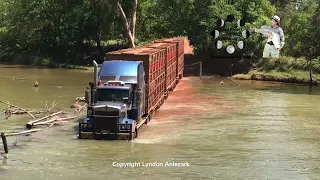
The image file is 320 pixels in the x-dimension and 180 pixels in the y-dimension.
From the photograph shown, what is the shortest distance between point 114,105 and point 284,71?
95.4 feet

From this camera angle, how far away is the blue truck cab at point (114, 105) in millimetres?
20266

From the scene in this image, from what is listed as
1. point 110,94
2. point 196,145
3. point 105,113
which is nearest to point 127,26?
point 110,94

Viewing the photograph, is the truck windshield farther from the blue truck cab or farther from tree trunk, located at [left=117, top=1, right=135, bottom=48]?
tree trunk, located at [left=117, top=1, right=135, bottom=48]

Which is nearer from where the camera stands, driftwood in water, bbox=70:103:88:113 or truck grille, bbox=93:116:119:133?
truck grille, bbox=93:116:119:133

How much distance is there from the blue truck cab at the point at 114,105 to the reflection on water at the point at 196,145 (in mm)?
502

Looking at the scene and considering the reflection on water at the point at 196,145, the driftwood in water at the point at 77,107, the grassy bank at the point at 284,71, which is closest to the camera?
the reflection on water at the point at 196,145

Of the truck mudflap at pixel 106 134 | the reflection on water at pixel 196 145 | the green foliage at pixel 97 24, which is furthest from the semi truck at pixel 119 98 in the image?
the green foliage at pixel 97 24

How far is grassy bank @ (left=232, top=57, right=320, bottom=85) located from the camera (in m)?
44.2

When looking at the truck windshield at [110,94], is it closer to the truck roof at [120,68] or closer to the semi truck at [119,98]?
the semi truck at [119,98]

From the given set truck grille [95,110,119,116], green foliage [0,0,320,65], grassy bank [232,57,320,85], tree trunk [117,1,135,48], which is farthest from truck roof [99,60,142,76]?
tree trunk [117,1,135,48]

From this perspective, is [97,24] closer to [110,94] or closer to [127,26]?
[127,26]

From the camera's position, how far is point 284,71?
152 ft

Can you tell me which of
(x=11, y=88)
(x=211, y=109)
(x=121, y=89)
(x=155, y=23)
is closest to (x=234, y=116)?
(x=211, y=109)

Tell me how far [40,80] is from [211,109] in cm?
1872
